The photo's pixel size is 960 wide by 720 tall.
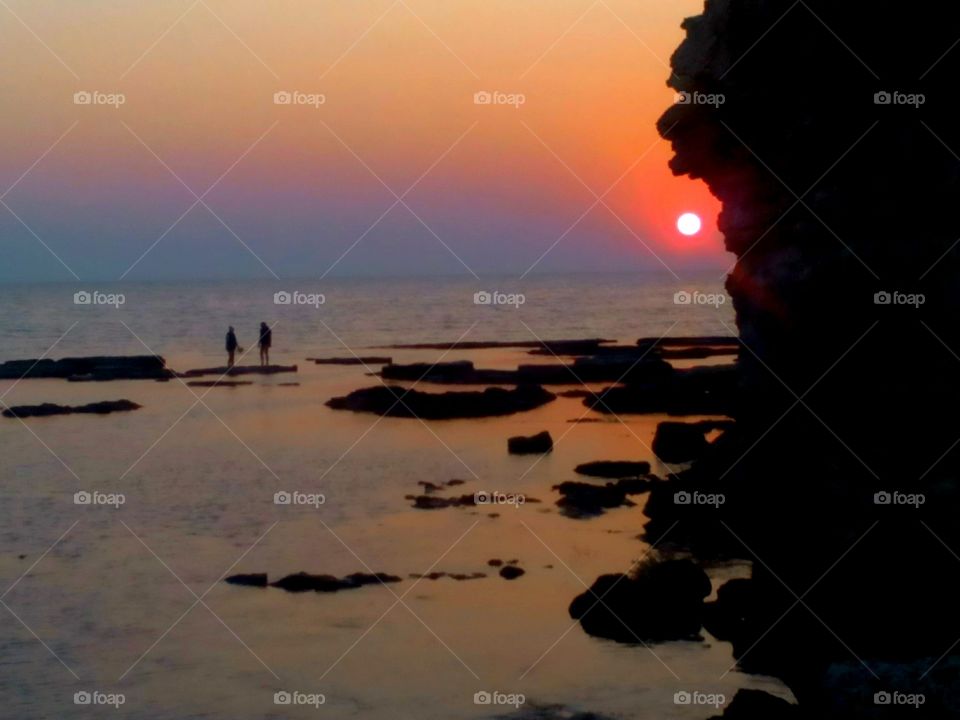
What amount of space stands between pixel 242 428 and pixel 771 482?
66.5 ft

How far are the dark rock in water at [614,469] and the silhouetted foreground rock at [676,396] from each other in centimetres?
951

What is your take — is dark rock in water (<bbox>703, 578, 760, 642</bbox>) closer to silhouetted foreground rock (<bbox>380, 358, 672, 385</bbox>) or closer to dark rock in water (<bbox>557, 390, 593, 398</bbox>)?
dark rock in water (<bbox>557, 390, 593, 398</bbox>)

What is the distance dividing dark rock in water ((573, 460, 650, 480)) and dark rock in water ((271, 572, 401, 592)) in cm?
845

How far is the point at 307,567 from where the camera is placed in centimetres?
1878

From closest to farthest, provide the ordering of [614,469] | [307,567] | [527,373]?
→ 1. [307,567]
2. [614,469]
3. [527,373]

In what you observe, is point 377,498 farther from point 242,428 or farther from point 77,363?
point 77,363

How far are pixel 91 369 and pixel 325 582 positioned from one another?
39.4 m

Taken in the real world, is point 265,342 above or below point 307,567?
above

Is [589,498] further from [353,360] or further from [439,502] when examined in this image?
[353,360]

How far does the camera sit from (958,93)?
48.3 ft

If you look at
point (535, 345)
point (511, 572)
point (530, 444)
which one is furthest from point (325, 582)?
point (535, 345)

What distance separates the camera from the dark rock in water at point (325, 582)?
17562 millimetres

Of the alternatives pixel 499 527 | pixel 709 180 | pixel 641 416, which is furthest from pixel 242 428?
pixel 709 180

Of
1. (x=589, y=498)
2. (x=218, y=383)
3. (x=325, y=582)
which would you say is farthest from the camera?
(x=218, y=383)
